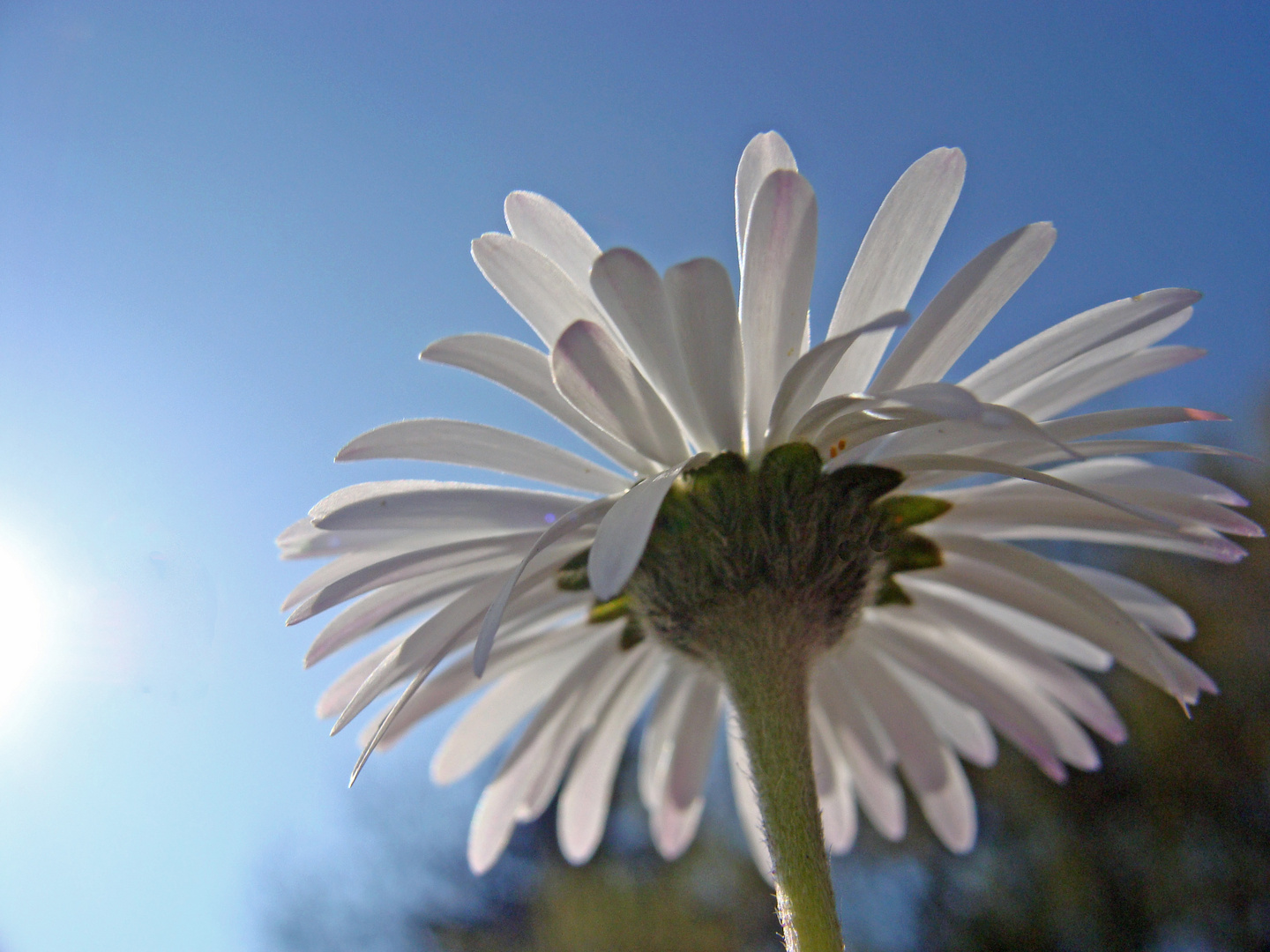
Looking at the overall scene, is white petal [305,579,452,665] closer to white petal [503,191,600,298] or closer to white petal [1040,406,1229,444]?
white petal [503,191,600,298]

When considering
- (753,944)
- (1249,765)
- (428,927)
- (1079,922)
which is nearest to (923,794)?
(753,944)

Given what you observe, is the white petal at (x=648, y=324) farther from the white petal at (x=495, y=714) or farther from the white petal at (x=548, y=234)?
the white petal at (x=495, y=714)

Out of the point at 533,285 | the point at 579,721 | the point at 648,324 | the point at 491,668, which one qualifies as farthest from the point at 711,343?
the point at 579,721

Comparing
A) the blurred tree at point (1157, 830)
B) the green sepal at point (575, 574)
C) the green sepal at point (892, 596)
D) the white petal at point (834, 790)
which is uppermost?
the green sepal at point (575, 574)

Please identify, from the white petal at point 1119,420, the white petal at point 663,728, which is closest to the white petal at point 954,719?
the white petal at point 663,728

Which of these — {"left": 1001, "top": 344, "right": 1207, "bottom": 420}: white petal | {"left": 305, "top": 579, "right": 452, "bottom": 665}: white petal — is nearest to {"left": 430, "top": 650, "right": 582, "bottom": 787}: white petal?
{"left": 305, "top": 579, "right": 452, "bottom": 665}: white petal
